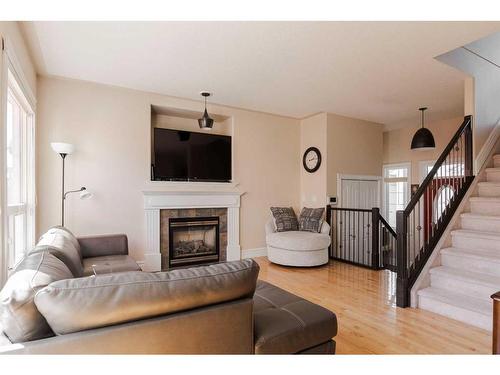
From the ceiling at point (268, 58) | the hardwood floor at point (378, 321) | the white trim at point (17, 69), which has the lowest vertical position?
the hardwood floor at point (378, 321)

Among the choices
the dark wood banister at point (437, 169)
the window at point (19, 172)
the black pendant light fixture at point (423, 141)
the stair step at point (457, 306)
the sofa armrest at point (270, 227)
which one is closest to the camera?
the stair step at point (457, 306)

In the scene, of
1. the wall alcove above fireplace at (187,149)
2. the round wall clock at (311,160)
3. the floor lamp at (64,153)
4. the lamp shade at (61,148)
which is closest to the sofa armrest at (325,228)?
the round wall clock at (311,160)

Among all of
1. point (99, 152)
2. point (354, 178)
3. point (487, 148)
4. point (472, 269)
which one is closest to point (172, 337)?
point (472, 269)

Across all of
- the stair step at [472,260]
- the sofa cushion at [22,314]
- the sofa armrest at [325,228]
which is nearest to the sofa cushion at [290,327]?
the sofa cushion at [22,314]

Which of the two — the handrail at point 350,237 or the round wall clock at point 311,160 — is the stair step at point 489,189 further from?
the round wall clock at point 311,160

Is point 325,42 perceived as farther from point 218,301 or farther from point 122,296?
point 122,296

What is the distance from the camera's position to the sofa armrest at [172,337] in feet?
3.42

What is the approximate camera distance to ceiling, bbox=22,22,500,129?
2641 millimetres

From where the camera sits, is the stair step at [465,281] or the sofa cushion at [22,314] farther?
the stair step at [465,281]

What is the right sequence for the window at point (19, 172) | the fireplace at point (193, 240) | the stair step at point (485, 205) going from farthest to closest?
the fireplace at point (193, 240) < the stair step at point (485, 205) < the window at point (19, 172)

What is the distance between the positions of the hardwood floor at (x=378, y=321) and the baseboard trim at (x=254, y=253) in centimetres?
108

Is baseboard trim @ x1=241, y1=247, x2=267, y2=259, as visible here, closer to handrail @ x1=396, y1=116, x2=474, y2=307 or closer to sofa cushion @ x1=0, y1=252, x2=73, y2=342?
handrail @ x1=396, y1=116, x2=474, y2=307

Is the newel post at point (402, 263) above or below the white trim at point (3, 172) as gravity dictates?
below

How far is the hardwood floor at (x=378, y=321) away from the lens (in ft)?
7.20
